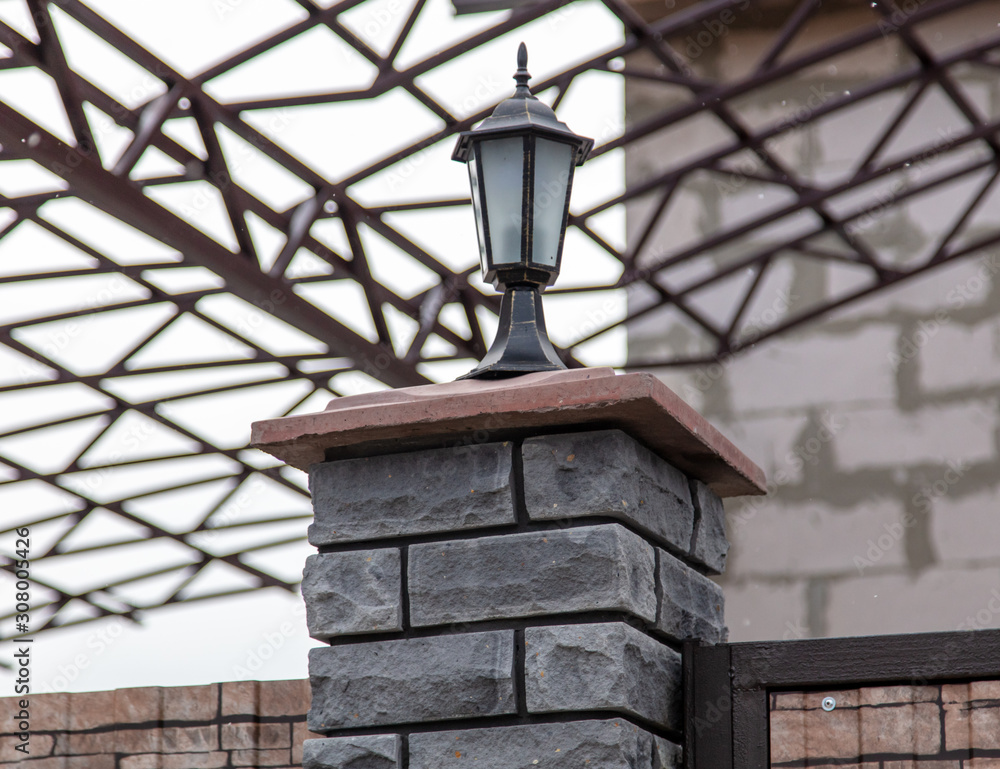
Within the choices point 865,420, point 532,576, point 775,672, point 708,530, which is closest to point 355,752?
point 532,576

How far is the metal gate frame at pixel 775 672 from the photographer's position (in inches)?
119

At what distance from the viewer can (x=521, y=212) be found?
10.9ft

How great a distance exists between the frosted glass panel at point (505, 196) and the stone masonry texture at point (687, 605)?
81cm

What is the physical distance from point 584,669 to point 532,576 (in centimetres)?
23

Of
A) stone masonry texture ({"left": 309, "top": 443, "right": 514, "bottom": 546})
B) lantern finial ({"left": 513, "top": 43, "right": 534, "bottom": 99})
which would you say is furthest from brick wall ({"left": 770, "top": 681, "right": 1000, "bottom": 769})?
lantern finial ({"left": 513, "top": 43, "right": 534, "bottom": 99})

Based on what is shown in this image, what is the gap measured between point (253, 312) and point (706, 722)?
273 inches

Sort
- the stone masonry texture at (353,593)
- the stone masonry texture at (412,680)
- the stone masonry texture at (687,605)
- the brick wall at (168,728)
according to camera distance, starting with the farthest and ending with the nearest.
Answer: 1. the brick wall at (168,728)
2. the stone masonry texture at (687,605)
3. the stone masonry texture at (353,593)
4. the stone masonry texture at (412,680)

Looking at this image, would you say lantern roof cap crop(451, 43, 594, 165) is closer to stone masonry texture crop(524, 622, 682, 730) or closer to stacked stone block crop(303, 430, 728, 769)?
stacked stone block crop(303, 430, 728, 769)

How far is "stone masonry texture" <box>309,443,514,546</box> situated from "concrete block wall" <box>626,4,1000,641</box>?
731 cm

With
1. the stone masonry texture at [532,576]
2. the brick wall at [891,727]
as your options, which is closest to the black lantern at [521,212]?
the stone masonry texture at [532,576]

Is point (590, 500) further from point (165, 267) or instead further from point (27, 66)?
point (165, 267)

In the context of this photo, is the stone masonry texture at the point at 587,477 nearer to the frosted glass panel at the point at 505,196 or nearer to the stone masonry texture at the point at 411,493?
the stone masonry texture at the point at 411,493

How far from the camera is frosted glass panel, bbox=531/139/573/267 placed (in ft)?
11.0

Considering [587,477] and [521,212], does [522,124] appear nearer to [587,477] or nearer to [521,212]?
[521,212]
